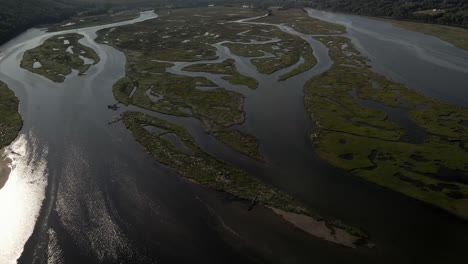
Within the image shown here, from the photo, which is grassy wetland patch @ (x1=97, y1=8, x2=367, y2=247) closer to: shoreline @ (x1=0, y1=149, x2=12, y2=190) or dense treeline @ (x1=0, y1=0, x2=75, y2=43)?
shoreline @ (x1=0, y1=149, x2=12, y2=190)

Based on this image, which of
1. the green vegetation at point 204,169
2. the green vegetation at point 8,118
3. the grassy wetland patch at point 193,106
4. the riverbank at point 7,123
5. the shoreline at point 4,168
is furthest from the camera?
the green vegetation at point 8,118

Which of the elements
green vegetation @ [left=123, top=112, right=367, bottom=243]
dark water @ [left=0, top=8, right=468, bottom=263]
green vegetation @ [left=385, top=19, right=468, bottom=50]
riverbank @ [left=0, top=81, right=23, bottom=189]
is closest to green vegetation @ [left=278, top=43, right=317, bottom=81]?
dark water @ [left=0, top=8, right=468, bottom=263]

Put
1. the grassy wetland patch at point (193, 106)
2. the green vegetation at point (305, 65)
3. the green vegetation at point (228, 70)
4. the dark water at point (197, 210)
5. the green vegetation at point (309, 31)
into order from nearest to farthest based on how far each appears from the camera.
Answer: the dark water at point (197, 210), the grassy wetland patch at point (193, 106), the green vegetation at point (228, 70), the green vegetation at point (305, 65), the green vegetation at point (309, 31)

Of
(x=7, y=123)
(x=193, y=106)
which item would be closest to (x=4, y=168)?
(x=7, y=123)

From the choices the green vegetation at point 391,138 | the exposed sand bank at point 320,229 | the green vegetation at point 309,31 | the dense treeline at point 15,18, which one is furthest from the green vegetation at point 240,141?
the dense treeline at point 15,18

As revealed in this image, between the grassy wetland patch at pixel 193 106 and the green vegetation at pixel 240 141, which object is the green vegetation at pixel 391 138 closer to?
the green vegetation at pixel 240 141

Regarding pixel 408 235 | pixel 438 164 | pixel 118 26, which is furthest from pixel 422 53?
pixel 118 26
